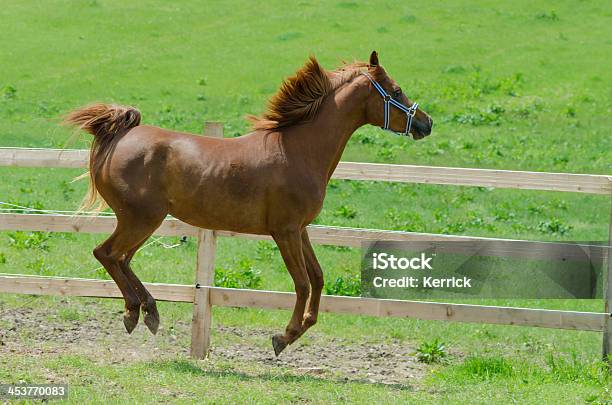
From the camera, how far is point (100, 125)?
759 cm

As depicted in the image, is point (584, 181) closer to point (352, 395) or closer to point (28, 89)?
point (352, 395)

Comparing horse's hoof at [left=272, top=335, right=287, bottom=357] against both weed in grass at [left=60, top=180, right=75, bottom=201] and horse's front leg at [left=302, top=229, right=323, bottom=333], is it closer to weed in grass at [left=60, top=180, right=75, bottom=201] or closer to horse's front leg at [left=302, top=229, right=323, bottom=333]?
horse's front leg at [left=302, top=229, right=323, bottom=333]

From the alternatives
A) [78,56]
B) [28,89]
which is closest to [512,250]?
[28,89]

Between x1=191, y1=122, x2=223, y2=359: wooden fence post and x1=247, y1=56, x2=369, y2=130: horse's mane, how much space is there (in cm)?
91

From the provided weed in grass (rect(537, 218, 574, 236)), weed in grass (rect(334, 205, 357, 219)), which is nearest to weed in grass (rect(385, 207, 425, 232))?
weed in grass (rect(334, 205, 357, 219))

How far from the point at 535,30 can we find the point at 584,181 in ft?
65.9

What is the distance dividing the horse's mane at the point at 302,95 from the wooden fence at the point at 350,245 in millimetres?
906

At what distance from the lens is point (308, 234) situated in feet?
27.4

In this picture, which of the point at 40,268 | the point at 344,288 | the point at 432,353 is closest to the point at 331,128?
the point at 432,353

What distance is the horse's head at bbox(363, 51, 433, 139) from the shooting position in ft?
25.1

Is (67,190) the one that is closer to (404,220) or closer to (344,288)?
(404,220)

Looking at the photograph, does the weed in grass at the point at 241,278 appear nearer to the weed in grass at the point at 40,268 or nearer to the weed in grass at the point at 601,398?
the weed in grass at the point at 40,268

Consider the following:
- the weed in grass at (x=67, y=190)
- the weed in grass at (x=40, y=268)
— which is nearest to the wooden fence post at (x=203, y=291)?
the weed in grass at (x=40, y=268)

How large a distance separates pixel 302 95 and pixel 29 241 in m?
5.40
